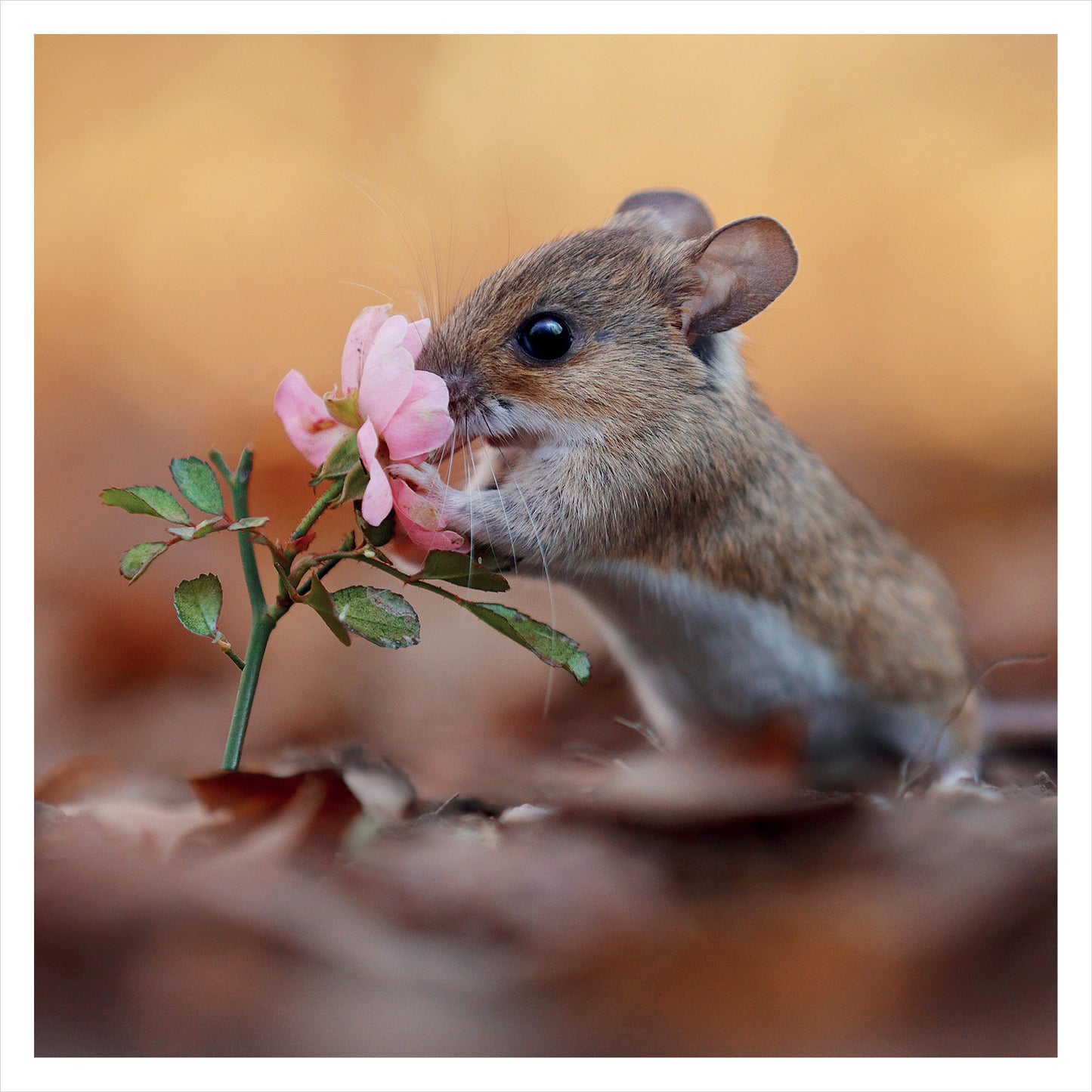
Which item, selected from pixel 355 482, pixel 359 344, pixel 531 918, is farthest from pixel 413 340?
pixel 531 918

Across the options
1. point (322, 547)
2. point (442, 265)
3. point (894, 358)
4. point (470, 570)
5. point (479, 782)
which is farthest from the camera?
point (894, 358)

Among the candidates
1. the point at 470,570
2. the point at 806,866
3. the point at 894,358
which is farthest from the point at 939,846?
the point at 894,358

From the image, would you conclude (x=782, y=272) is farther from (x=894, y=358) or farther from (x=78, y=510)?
(x=78, y=510)

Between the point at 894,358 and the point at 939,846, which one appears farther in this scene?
the point at 894,358

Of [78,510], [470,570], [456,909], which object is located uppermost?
[78,510]

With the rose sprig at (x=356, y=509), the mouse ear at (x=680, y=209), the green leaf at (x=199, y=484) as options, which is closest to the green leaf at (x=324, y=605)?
the rose sprig at (x=356, y=509)

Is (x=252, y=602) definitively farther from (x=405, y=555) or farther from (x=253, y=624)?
(x=405, y=555)

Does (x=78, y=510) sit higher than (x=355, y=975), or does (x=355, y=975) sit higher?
(x=78, y=510)

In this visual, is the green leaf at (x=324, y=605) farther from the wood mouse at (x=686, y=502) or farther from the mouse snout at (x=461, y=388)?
the mouse snout at (x=461, y=388)
